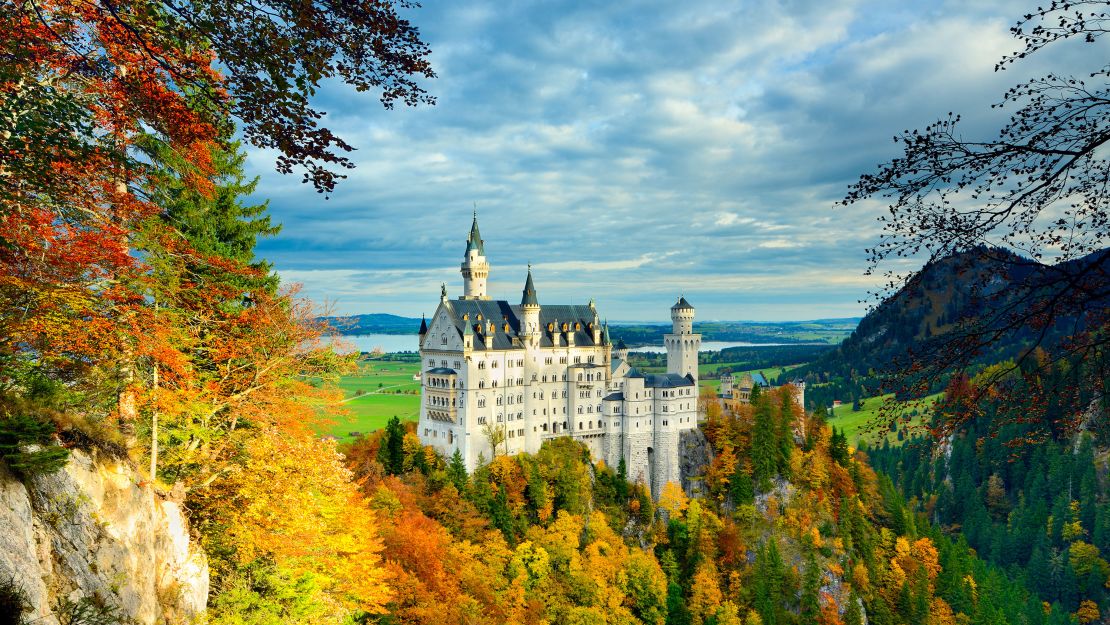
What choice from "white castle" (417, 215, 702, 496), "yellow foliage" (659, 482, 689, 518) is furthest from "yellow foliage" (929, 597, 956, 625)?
"white castle" (417, 215, 702, 496)

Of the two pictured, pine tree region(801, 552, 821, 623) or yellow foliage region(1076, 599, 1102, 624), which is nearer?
pine tree region(801, 552, 821, 623)

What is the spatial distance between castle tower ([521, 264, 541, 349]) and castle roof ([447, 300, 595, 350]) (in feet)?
2.30

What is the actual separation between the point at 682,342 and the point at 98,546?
79.3 meters

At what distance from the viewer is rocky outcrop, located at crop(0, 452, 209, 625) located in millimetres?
14445

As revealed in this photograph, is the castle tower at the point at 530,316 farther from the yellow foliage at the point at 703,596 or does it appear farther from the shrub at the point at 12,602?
the shrub at the point at 12,602

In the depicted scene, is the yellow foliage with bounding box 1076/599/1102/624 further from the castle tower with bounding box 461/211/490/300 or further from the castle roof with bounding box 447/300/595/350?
the castle tower with bounding box 461/211/490/300

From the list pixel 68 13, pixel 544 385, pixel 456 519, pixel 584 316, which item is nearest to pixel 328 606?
pixel 68 13

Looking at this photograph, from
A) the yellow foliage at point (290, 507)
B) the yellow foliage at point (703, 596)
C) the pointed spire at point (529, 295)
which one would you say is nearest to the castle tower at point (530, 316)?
the pointed spire at point (529, 295)

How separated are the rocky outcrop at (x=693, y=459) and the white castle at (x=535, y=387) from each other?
164 centimetres

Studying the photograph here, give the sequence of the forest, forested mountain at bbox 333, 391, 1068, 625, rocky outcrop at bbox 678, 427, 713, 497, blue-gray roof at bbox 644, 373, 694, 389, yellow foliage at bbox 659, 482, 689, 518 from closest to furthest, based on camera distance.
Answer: the forest < forested mountain at bbox 333, 391, 1068, 625 < yellow foliage at bbox 659, 482, 689, 518 < rocky outcrop at bbox 678, 427, 713, 497 < blue-gray roof at bbox 644, 373, 694, 389

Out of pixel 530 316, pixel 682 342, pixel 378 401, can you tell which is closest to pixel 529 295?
pixel 530 316

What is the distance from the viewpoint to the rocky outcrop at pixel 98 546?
14.4 m

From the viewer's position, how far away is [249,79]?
10.6 meters

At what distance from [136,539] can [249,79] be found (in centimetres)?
1556
